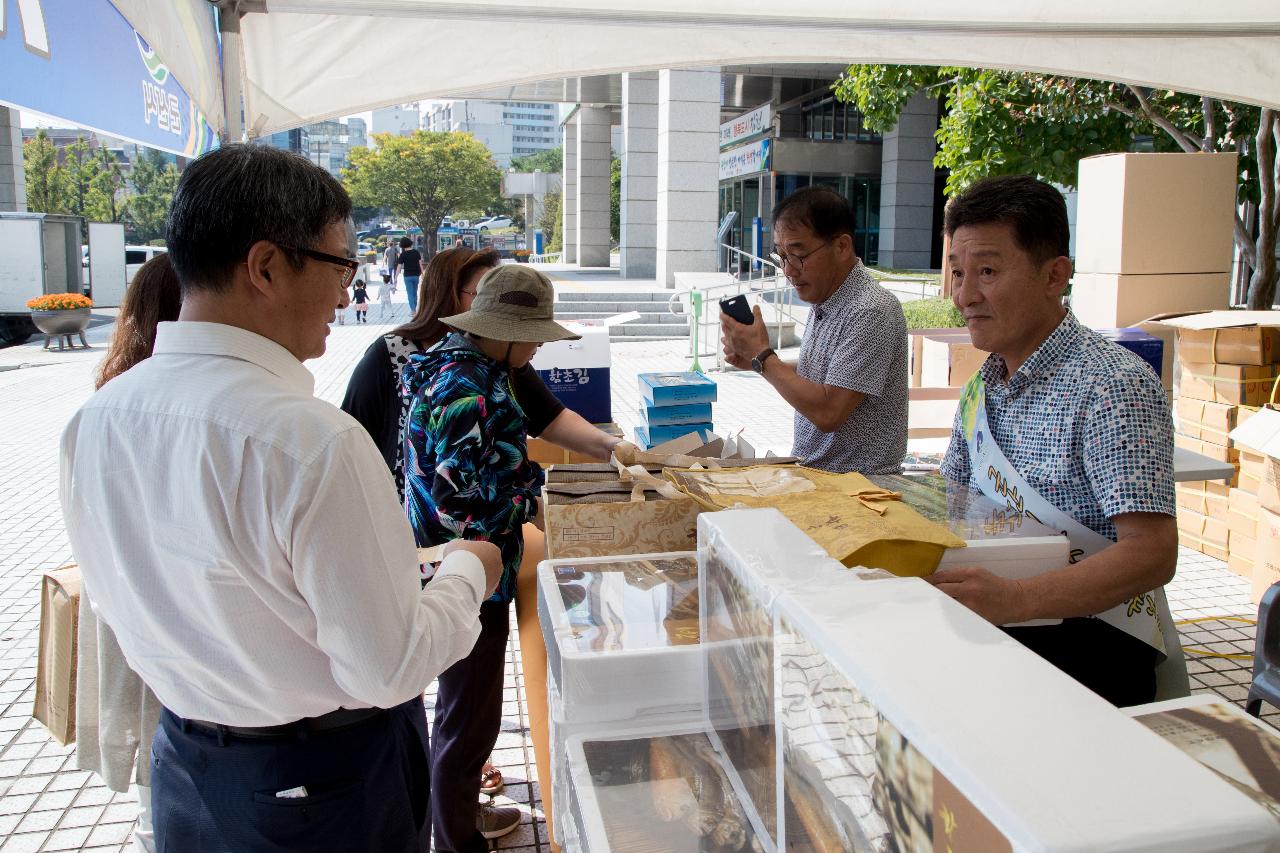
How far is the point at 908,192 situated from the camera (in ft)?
85.6

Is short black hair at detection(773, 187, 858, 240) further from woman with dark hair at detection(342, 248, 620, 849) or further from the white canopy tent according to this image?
the white canopy tent

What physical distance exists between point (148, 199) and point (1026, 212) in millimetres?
57001

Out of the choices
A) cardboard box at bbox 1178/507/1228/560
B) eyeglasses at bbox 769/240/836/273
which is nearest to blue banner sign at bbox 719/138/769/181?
cardboard box at bbox 1178/507/1228/560

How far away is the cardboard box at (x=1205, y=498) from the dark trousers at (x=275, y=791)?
5.22 metres

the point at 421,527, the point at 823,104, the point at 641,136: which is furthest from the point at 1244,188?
the point at 823,104

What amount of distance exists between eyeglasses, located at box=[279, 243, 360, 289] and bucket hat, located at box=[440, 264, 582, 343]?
3.30 ft

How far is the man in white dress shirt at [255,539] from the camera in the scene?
4.09 ft

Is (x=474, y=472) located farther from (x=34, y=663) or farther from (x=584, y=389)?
(x=34, y=663)

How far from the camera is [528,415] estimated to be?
3.21 meters

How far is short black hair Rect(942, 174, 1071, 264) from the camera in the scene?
1825 mm

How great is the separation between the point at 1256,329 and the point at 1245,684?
218 centimetres

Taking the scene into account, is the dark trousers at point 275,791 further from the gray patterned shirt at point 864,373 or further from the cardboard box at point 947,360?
the cardboard box at point 947,360

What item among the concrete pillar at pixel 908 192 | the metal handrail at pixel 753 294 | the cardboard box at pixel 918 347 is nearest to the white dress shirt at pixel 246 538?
the cardboard box at pixel 918 347

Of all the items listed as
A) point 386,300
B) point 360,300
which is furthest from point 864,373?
point 386,300
